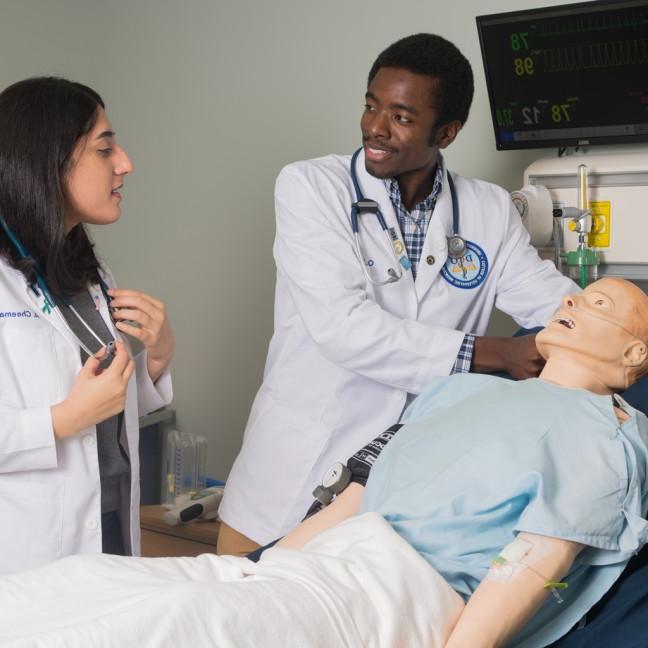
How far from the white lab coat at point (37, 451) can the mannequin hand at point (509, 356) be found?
749 mm

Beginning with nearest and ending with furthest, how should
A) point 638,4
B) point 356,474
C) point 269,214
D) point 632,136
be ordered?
point 356,474, point 638,4, point 632,136, point 269,214

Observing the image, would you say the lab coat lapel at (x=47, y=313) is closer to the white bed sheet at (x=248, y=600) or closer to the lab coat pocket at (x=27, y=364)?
the lab coat pocket at (x=27, y=364)

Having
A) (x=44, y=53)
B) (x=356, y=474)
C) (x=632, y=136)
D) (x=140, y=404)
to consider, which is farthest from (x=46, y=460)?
(x=44, y=53)

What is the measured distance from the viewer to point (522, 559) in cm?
130

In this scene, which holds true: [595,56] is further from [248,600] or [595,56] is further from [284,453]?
[248,600]

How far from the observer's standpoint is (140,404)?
2.02 m

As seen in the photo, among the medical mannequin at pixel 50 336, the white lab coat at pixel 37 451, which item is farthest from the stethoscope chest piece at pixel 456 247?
the white lab coat at pixel 37 451

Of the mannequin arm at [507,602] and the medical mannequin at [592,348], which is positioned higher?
the medical mannequin at [592,348]

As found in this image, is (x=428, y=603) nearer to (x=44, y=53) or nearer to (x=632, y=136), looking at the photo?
(x=632, y=136)

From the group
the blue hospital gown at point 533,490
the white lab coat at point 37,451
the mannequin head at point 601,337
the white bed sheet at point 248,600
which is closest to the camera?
the white bed sheet at point 248,600

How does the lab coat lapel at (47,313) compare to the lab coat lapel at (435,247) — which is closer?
the lab coat lapel at (47,313)

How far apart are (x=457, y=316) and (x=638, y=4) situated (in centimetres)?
85

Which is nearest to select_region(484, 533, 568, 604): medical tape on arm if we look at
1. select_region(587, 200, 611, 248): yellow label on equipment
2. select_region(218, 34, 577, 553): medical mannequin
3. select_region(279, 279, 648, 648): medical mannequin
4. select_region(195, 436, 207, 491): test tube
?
select_region(279, 279, 648, 648): medical mannequin

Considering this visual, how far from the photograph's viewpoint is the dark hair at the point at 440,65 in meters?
2.01
